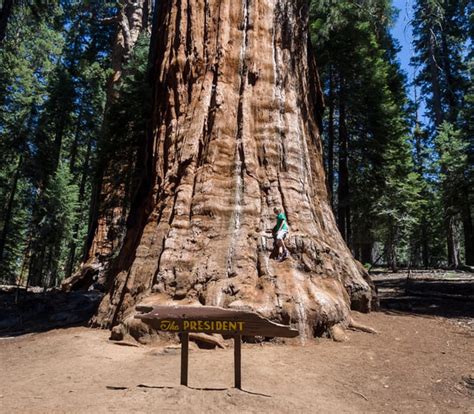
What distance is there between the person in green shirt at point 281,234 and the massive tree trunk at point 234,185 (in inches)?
5.1

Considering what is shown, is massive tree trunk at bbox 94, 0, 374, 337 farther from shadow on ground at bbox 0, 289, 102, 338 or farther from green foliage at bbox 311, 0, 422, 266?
green foliage at bbox 311, 0, 422, 266

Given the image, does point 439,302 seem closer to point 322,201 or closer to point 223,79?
point 322,201

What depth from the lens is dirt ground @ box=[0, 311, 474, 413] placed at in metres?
3.78

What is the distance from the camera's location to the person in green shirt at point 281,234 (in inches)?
279

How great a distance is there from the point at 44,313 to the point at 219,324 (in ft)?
26.8

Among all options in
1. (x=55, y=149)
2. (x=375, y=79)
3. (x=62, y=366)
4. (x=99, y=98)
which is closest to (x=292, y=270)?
(x=62, y=366)

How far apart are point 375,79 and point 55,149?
17612 mm

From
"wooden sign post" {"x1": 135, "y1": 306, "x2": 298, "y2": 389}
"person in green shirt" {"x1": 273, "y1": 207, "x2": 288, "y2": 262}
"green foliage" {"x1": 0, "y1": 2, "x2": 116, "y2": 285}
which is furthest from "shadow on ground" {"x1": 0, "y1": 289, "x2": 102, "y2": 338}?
"green foliage" {"x1": 0, "y1": 2, "x2": 116, "y2": 285}

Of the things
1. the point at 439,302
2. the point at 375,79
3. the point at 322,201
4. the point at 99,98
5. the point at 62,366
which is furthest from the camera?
the point at 99,98

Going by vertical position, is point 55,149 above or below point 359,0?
below

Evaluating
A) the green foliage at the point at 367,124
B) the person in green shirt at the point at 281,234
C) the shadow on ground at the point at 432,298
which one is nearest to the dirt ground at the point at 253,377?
the person in green shirt at the point at 281,234

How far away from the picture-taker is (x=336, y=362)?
5.41 meters

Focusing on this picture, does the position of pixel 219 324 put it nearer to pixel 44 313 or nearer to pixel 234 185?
pixel 234 185

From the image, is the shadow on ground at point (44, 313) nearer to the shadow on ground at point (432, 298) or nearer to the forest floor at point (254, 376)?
the forest floor at point (254, 376)
